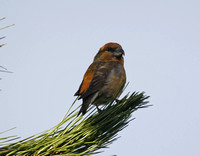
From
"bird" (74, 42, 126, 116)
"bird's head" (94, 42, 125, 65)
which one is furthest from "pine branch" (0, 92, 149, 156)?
"bird's head" (94, 42, 125, 65)

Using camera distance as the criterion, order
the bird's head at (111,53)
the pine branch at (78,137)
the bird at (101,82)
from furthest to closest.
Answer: the bird's head at (111,53)
the bird at (101,82)
the pine branch at (78,137)

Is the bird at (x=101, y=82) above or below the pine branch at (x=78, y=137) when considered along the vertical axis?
above

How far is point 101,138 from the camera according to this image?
8.57ft

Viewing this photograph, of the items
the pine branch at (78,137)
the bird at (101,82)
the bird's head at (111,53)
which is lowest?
the pine branch at (78,137)

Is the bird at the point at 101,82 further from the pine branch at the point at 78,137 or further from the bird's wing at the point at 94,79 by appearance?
the pine branch at the point at 78,137

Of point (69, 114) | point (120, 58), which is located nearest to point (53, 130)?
point (69, 114)

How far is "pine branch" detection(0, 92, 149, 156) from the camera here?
226 cm

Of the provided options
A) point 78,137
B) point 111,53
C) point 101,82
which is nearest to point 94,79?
point 101,82

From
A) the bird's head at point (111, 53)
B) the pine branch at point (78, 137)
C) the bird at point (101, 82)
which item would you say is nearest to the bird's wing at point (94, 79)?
the bird at point (101, 82)

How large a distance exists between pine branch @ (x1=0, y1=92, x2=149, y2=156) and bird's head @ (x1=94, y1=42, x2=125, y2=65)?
2.90m

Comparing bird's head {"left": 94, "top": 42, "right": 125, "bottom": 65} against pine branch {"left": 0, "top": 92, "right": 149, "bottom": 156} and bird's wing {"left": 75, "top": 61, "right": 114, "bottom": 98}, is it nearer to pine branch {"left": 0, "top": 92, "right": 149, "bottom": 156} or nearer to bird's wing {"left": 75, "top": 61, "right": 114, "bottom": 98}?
bird's wing {"left": 75, "top": 61, "right": 114, "bottom": 98}

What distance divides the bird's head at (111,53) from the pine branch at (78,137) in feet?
9.51

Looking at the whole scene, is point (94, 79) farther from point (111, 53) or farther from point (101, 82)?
point (111, 53)

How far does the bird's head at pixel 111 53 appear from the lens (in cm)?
600
